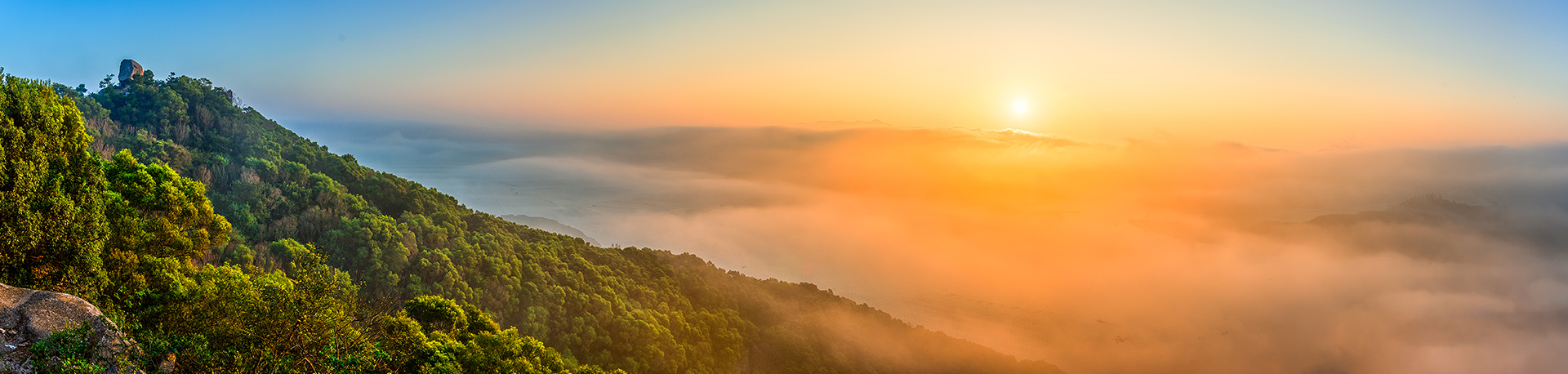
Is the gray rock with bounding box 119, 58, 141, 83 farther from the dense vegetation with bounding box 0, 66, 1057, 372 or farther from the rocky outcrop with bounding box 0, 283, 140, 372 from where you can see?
the rocky outcrop with bounding box 0, 283, 140, 372

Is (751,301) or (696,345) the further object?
(751,301)

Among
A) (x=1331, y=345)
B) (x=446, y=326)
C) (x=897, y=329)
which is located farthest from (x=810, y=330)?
(x=1331, y=345)

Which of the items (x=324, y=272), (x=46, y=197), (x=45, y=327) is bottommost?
(x=45, y=327)

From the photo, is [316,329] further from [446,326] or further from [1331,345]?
[1331,345]

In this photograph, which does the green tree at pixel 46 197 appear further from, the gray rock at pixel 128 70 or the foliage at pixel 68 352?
the gray rock at pixel 128 70

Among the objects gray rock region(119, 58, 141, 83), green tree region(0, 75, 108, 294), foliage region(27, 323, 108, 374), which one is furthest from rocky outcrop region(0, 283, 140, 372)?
gray rock region(119, 58, 141, 83)

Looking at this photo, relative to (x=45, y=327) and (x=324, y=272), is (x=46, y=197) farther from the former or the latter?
(x=324, y=272)

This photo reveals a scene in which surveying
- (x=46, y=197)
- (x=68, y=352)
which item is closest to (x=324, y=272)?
(x=68, y=352)
